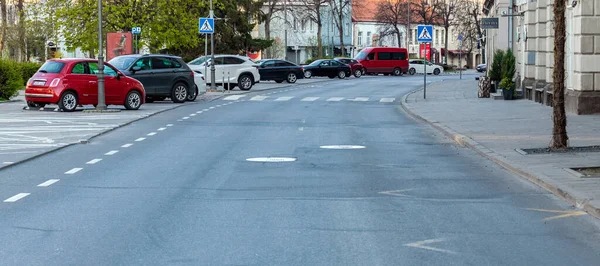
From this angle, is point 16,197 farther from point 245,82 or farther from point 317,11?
point 317,11

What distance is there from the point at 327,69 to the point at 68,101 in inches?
1702

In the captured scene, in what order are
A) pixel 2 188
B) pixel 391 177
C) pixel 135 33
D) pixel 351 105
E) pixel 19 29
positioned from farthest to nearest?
pixel 19 29
pixel 135 33
pixel 351 105
pixel 391 177
pixel 2 188

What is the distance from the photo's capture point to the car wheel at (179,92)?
34.8m

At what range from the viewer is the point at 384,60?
80375mm

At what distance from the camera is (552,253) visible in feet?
26.7

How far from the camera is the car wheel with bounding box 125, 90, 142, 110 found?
29750 millimetres

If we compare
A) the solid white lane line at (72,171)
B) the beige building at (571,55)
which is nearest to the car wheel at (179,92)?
the beige building at (571,55)

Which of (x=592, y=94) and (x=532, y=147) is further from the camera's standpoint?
(x=592, y=94)

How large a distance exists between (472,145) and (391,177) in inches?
177

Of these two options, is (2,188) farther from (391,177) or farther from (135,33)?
(135,33)

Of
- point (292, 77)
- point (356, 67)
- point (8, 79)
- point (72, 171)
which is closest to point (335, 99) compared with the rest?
point (8, 79)

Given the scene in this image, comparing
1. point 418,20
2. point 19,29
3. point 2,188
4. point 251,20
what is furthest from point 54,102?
point 418,20

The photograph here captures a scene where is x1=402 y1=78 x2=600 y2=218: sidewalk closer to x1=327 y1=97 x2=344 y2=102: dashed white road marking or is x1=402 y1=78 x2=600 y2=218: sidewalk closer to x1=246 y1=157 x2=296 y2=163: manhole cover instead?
x1=246 y1=157 x2=296 y2=163: manhole cover

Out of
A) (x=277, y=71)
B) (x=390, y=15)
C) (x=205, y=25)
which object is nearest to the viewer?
(x=205, y=25)
